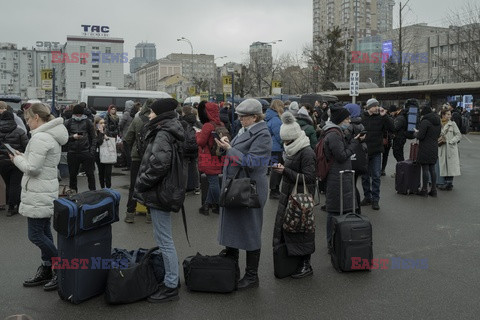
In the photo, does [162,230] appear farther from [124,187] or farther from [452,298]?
[124,187]

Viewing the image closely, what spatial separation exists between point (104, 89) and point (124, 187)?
66.8ft

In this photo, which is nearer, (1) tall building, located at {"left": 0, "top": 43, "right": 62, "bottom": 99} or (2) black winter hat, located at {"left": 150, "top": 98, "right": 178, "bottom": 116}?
(2) black winter hat, located at {"left": 150, "top": 98, "right": 178, "bottom": 116}

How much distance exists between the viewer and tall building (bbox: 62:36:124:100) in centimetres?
11731

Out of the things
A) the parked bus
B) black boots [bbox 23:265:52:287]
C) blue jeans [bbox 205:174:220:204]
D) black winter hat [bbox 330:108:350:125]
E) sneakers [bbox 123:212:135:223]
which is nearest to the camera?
black boots [bbox 23:265:52:287]

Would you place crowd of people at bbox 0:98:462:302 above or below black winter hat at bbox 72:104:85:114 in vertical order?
below

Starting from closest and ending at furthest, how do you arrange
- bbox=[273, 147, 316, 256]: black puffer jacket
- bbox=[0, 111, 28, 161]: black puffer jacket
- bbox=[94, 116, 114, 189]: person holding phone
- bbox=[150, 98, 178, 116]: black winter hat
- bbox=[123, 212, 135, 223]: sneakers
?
bbox=[150, 98, 178, 116]: black winter hat, bbox=[273, 147, 316, 256]: black puffer jacket, bbox=[123, 212, 135, 223]: sneakers, bbox=[0, 111, 28, 161]: black puffer jacket, bbox=[94, 116, 114, 189]: person holding phone

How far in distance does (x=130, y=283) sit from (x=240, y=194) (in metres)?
1.37

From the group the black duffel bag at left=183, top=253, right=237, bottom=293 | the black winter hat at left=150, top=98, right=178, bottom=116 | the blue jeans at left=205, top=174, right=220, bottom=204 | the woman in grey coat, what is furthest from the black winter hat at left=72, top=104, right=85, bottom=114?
the black duffel bag at left=183, top=253, right=237, bottom=293

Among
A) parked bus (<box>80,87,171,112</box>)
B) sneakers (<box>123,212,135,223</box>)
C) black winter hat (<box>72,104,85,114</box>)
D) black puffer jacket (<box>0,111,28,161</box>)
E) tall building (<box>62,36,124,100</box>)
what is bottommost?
sneakers (<box>123,212,135,223</box>)

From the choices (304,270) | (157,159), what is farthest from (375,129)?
(157,159)

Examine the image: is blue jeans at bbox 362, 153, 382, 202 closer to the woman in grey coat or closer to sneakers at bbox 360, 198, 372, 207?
sneakers at bbox 360, 198, 372, 207

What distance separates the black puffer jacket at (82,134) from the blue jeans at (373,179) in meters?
5.31

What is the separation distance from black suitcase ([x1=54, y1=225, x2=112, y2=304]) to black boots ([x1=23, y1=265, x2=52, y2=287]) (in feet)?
1.84

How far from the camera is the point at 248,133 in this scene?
16.3ft
